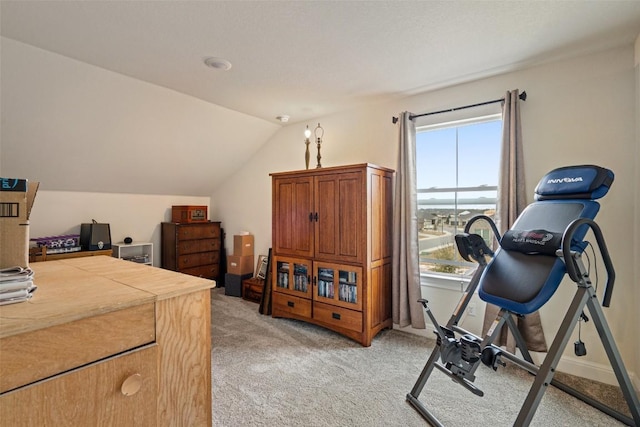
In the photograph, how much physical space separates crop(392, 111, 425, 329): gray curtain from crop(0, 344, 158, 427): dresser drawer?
97.7 inches

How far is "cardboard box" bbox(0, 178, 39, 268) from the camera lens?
103 cm

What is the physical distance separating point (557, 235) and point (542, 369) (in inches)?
28.2

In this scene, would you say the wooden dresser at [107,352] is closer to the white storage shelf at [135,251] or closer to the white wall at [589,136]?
the white wall at [589,136]

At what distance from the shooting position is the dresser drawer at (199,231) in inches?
185

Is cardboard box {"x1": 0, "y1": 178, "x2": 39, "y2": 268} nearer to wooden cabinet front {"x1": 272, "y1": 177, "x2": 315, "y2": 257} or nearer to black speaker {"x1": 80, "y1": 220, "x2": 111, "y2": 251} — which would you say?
wooden cabinet front {"x1": 272, "y1": 177, "x2": 315, "y2": 257}

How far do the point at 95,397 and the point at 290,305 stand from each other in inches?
102

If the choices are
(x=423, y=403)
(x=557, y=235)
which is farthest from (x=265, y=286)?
(x=557, y=235)

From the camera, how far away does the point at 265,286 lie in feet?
12.5

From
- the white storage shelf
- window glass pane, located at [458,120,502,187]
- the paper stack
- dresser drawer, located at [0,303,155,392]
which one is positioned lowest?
the white storage shelf

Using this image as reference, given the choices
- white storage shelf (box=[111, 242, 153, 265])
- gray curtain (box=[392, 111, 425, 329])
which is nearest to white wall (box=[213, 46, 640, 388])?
gray curtain (box=[392, 111, 425, 329])

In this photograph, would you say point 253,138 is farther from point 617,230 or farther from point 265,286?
point 617,230

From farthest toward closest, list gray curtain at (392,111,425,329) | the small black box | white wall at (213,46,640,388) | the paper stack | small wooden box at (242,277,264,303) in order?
the small black box < small wooden box at (242,277,264,303) < gray curtain at (392,111,425,329) < white wall at (213,46,640,388) < the paper stack

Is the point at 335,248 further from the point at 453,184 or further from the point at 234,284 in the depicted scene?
the point at 234,284

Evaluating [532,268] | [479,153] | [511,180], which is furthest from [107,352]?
[479,153]
